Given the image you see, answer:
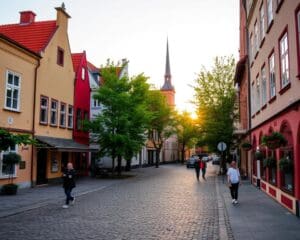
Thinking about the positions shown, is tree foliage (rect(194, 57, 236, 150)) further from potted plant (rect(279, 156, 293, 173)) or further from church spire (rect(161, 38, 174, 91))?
church spire (rect(161, 38, 174, 91))

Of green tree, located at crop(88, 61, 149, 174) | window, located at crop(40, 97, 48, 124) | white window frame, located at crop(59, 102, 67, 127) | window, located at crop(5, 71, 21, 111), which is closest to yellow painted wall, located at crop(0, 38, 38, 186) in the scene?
window, located at crop(5, 71, 21, 111)

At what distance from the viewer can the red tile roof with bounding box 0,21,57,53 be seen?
25.0 m

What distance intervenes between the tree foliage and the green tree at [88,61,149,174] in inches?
237

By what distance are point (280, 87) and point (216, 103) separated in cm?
2071

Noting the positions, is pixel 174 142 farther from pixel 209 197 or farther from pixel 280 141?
pixel 280 141

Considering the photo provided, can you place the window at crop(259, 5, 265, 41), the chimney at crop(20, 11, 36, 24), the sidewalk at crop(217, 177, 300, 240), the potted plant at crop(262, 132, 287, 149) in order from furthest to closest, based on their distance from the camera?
the chimney at crop(20, 11, 36, 24)
the window at crop(259, 5, 265, 41)
the potted plant at crop(262, 132, 287, 149)
the sidewalk at crop(217, 177, 300, 240)

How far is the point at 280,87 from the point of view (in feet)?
45.7

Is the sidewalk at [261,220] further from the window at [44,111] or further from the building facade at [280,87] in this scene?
the window at [44,111]

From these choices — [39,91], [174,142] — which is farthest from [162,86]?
[39,91]

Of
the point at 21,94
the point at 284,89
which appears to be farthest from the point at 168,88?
the point at 284,89

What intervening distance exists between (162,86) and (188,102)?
6311 centimetres

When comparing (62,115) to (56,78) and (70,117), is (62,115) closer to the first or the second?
(70,117)

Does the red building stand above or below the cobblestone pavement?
above

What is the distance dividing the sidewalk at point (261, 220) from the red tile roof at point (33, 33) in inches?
648
